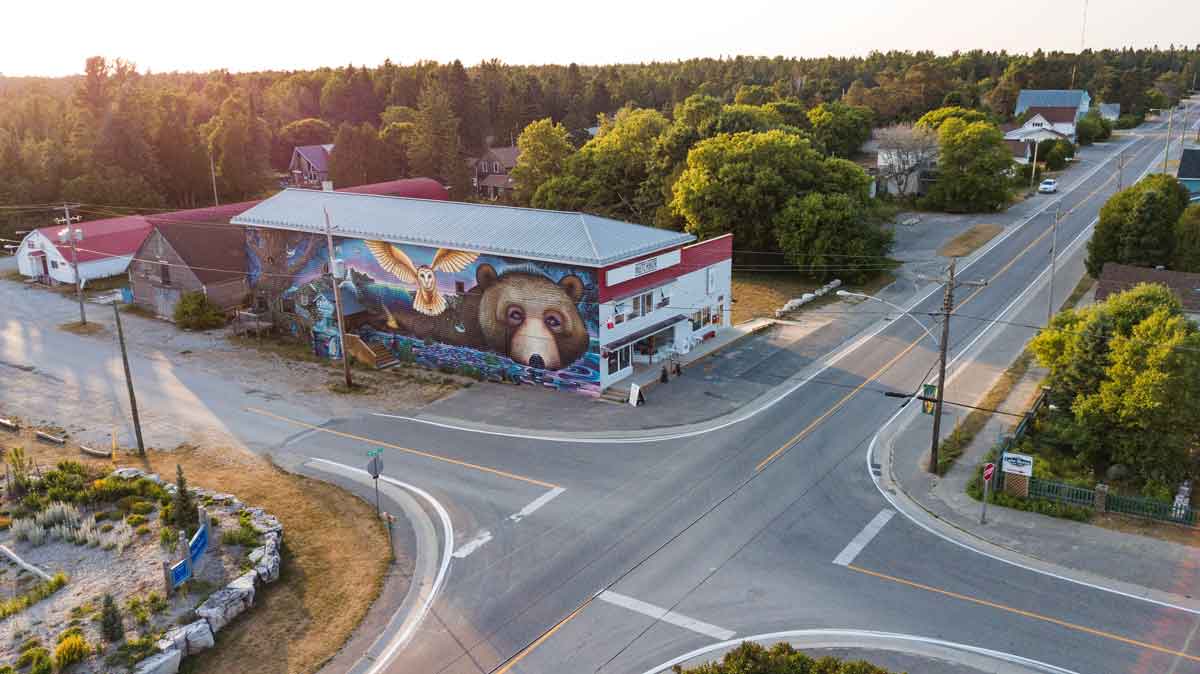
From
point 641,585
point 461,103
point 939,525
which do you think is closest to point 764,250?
point 939,525

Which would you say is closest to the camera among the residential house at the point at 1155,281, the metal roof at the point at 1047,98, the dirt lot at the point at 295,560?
the dirt lot at the point at 295,560

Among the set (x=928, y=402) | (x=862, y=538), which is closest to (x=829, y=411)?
(x=928, y=402)

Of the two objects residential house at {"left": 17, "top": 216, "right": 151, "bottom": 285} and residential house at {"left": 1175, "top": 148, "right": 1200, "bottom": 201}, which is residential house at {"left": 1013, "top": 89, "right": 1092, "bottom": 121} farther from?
residential house at {"left": 17, "top": 216, "right": 151, "bottom": 285}

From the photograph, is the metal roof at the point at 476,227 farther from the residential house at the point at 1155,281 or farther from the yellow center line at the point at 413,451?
the residential house at the point at 1155,281

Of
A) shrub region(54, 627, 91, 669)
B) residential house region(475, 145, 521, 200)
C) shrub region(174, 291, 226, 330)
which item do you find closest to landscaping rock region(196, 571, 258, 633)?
shrub region(54, 627, 91, 669)

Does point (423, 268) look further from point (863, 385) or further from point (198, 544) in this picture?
point (863, 385)

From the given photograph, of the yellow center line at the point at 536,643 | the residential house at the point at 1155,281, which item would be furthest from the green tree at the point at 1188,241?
the yellow center line at the point at 536,643

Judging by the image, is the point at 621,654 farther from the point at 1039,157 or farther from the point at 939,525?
the point at 1039,157
